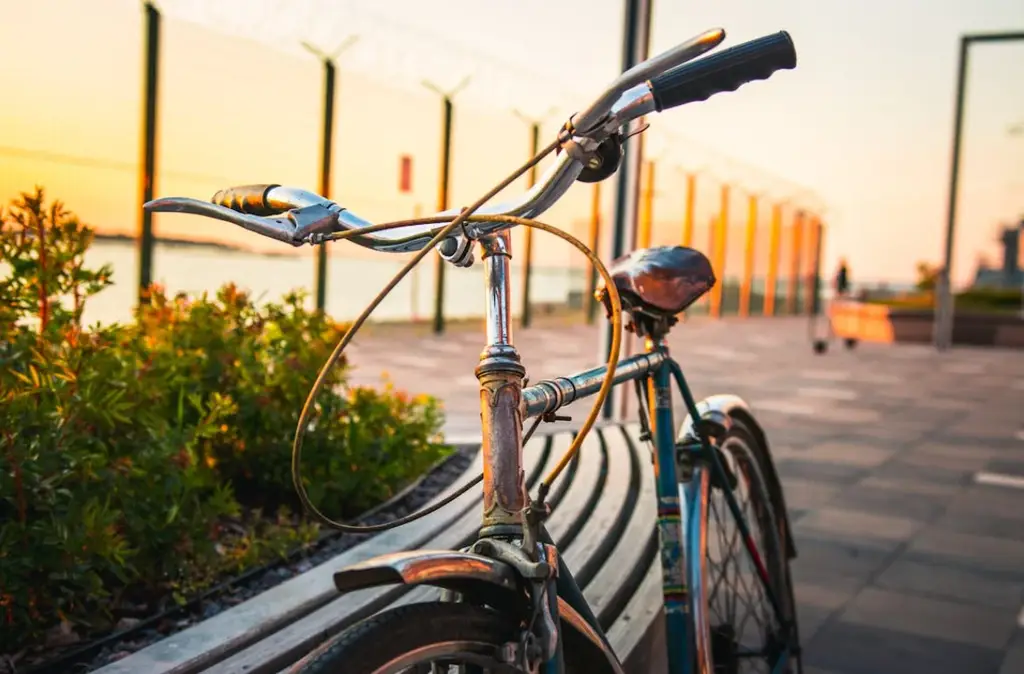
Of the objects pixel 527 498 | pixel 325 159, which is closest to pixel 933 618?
pixel 527 498

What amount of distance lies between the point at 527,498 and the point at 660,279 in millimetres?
782

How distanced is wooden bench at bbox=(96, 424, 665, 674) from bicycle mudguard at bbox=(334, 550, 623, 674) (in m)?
0.59

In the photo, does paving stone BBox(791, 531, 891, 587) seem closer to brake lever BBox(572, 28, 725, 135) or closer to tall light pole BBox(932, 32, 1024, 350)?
brake lever BBox(572, 28, 725, 135)

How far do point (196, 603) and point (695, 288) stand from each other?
4.07ft

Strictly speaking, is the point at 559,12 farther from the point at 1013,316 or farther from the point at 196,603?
the point at 1013,316

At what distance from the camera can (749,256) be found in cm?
2314

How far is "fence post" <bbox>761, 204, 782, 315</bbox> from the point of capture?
79.7ft

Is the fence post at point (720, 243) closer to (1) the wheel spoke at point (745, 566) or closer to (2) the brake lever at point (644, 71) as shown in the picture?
(1) the wheel spoke at point (745, 566)

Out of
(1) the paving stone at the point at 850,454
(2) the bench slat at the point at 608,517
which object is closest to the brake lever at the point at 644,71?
(2) the bench slat at the point at 608,517

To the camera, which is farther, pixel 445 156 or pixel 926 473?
pixel 445 156

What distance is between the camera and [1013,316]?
1652 cm

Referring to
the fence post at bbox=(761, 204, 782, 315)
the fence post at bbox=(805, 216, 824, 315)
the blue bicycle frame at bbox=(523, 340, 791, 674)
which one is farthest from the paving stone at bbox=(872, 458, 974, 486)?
the fence post at bbox=(805, 216, 824, 315)

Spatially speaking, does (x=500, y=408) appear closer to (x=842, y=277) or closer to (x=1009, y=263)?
(x=842, y=277)

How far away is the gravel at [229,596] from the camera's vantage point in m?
1.82
